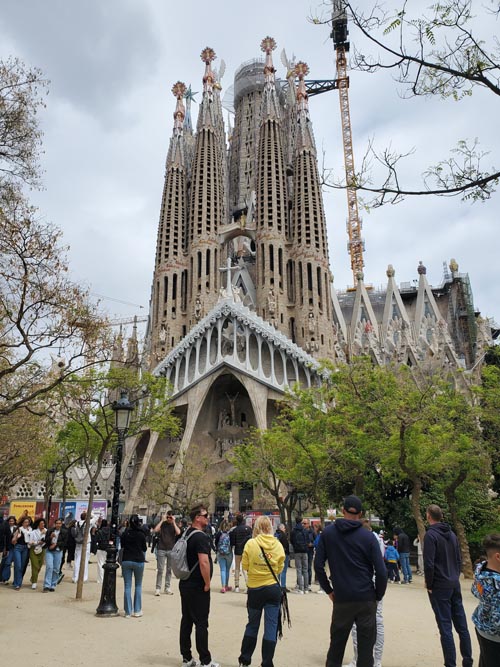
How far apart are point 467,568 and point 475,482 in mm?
2892

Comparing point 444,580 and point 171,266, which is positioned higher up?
point 171,266

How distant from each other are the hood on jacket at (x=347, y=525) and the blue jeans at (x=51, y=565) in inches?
289

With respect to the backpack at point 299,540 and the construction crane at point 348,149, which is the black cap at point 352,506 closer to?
the backpack at point 299,540

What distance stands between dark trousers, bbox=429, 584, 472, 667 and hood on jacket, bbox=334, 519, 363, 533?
155 centimetres

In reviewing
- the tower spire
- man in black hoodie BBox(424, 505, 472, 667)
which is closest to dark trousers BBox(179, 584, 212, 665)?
man in black hoodie BBox(424, 505, 472, 667)

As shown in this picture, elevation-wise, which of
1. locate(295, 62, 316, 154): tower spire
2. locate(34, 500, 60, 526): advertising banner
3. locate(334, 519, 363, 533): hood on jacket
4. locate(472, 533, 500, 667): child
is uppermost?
locate(295, 62, 316, 154): tower spire

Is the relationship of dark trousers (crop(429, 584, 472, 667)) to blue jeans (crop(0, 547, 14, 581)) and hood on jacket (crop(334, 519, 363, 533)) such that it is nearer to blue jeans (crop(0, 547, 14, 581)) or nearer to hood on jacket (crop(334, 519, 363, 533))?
hood on jacket (crop(334, 519, 363, 533))

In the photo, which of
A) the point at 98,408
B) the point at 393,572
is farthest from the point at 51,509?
the point at 393,572

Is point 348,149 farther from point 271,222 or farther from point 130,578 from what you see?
point 130,578

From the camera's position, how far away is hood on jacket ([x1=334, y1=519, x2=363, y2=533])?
3911 millimetres

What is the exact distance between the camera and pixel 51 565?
9797mm

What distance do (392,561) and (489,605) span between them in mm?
10245

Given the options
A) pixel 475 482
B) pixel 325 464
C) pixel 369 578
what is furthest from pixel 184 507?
pixel 369 578

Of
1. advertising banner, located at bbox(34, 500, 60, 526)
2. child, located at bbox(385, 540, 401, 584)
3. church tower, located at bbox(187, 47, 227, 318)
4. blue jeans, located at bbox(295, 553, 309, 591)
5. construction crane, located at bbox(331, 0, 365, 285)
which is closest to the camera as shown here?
blue jeans, located at bbox(295, 553, 309, 591)
